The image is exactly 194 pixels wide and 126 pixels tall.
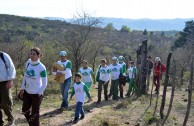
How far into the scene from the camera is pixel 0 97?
746cm

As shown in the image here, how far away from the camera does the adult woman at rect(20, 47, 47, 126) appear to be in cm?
688

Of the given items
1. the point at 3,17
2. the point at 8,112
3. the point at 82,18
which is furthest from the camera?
the point at 3,17

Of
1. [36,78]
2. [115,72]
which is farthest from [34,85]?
[115,72]

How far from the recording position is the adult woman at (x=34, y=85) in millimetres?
6875

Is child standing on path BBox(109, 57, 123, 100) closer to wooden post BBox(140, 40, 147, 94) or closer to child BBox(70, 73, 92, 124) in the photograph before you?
wooden post BBox(140, 40, 147, 94)

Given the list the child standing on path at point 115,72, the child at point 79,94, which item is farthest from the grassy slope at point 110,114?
the child standing on path at point 115,72

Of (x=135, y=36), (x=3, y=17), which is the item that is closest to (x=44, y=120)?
(x=3, y=17)

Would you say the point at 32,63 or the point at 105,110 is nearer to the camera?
the point at 32,63

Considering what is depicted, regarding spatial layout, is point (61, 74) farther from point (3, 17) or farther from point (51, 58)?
point (3, 17)

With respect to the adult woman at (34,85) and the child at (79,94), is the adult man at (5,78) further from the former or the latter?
the child at (79,94)

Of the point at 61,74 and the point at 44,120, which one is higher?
the point at 61,74

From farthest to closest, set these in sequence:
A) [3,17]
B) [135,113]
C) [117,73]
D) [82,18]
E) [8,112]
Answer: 1. [3,17]
2. [82,18]
3. [117,73]
4. [135,113]
5. [8,112]

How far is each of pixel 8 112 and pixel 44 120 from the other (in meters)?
1.71

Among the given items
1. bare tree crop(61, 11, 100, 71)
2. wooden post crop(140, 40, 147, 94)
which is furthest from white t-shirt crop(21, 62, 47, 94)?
bare tree crop(61, 11, 100, 71)
